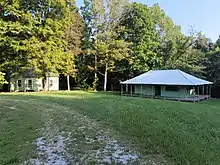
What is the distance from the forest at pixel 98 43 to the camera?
28703mm

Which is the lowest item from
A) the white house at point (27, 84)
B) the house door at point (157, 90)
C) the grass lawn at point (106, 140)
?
the grass lawn at point (106, 140)

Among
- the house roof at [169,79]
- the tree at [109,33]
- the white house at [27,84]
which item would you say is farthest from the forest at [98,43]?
the house roof at [169,79]

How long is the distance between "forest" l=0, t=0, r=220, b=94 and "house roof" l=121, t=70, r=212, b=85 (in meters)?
4.84

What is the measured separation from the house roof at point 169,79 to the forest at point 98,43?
4.84 meters

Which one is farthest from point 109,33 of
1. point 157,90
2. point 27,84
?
point 27,84

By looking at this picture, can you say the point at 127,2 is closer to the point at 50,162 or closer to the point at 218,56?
the point at 218,56

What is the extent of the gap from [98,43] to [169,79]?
1178 cm

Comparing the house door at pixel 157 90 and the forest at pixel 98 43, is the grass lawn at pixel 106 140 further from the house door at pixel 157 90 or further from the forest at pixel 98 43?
the house door at pixel 157 90

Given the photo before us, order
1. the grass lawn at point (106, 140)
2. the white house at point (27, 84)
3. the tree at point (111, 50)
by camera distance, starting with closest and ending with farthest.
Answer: the grass lawn at point (106, 140), the white house at point (27, 84), the tree at point (111, 50)

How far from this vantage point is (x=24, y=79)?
36156 mm

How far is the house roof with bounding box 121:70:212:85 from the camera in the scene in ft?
96.1

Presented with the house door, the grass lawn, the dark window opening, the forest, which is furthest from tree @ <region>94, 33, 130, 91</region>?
the grass lawn

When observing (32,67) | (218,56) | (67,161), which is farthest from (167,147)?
(218,56)

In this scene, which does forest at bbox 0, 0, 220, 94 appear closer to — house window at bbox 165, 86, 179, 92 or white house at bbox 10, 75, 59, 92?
white house at bbox 10, 75, 59, 92
